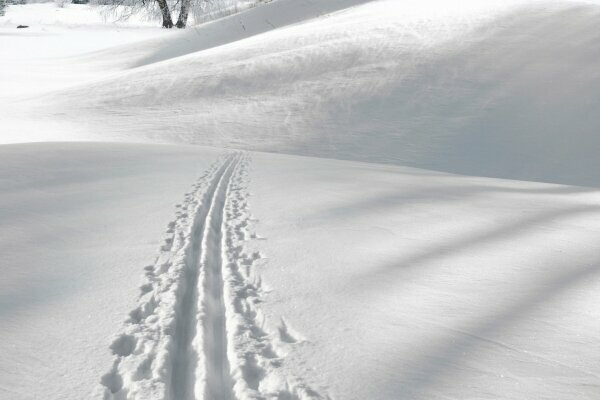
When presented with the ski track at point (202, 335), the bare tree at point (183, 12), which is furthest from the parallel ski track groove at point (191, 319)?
the bare tree at point (183, 12)

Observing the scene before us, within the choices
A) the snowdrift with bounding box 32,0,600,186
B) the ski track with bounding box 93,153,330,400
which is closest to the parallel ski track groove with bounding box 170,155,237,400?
the ski track with bounding box 93,153,330,400

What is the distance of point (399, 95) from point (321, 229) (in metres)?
8.55

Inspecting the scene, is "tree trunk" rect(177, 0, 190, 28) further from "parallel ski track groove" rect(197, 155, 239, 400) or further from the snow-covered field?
"parallel ski track groove" rect(197, 155, 239, 400)

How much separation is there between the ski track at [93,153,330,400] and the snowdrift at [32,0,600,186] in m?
6.76

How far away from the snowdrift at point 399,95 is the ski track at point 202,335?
6764mm

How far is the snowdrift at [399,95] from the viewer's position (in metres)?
11.1

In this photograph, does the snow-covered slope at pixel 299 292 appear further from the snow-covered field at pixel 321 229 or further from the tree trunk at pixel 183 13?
the tree trunk at pixel 183 13

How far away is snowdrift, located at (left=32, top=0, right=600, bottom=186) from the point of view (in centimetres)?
1112

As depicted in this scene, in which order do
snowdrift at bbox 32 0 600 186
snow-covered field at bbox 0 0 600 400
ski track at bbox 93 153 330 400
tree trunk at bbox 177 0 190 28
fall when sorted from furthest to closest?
tree trunk at bbox 177 0 190 28 → snowdrift at bbox 32 0 600 186 → snow-covered field at bbox 0 0 600 400 → ski track at bbox 93 153 330 400

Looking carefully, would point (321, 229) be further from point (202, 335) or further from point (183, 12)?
point (183, 12)

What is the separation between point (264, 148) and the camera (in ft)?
38.5

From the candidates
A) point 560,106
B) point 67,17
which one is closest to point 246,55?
point 560,106

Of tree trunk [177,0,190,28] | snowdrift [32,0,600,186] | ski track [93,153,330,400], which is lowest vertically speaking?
ski track [93,153,330,400]

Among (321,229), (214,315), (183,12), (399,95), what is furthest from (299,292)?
(183,12)
